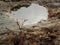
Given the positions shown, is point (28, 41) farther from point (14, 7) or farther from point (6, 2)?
point (6, 2)

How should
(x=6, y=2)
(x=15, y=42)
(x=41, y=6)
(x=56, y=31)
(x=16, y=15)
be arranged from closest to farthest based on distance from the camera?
1. (x=15, y=42)
2. (x=56, y=31)
3. (x=16, y=15)
4. (x=41, y=6)
5. (x=6, y=2)

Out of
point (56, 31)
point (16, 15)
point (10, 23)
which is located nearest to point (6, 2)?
point (16, 15)

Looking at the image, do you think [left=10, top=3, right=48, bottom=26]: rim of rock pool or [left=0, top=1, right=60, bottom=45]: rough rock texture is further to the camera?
[left=10, top=3, right=48, bottom=26]: rim of rock pool

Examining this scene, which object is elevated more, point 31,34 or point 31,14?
point 31,14

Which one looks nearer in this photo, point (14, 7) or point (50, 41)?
point (50, 41)

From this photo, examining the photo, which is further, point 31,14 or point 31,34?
point 31,14

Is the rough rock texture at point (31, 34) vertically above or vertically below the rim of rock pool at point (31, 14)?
below

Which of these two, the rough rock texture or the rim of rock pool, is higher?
the rim of rock pool

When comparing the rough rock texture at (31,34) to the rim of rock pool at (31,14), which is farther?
the rim of rock pool at (31,14)

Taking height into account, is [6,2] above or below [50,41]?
above

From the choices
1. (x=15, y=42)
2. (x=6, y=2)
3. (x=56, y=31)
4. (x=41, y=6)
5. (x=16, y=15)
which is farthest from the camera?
Result: (x=6, y=2)
